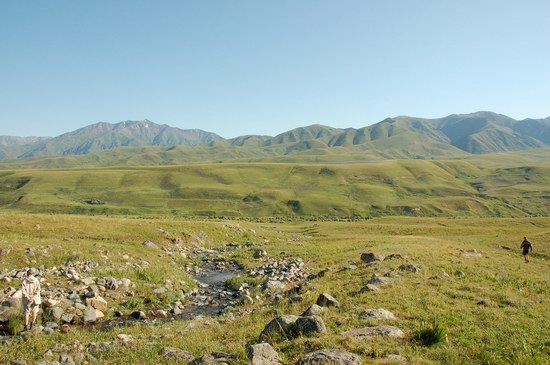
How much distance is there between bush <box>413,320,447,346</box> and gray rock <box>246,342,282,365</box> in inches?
218

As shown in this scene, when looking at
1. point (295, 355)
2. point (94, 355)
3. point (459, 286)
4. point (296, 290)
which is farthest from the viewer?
point (296, 290)

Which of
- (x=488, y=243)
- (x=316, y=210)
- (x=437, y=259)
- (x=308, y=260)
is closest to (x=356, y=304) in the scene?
(x=437, y=259)

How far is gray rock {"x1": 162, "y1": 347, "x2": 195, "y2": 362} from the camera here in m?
14.5

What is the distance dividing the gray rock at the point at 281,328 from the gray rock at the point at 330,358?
2.82 m

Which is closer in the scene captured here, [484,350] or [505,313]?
[484,350]

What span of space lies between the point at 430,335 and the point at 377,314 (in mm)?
3560

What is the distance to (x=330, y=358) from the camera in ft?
40.8

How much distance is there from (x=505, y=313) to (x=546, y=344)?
Result: 14.9 feet

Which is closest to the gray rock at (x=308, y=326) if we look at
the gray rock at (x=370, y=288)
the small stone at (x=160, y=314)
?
the gray rock at (x=370, y=288)

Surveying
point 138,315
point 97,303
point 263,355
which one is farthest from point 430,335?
point 97,303

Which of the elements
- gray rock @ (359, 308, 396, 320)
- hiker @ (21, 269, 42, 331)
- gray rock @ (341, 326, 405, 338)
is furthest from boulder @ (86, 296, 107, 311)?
gray rock @ (341, 326, 405, 338)

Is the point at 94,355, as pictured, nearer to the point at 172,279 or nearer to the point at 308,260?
the point at 172,279

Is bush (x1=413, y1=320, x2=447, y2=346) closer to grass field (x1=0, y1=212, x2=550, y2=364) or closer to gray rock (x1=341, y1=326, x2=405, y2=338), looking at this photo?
grass field (x1=0, y1=212, x2=550, y2=364)

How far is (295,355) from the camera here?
13.6 metres
